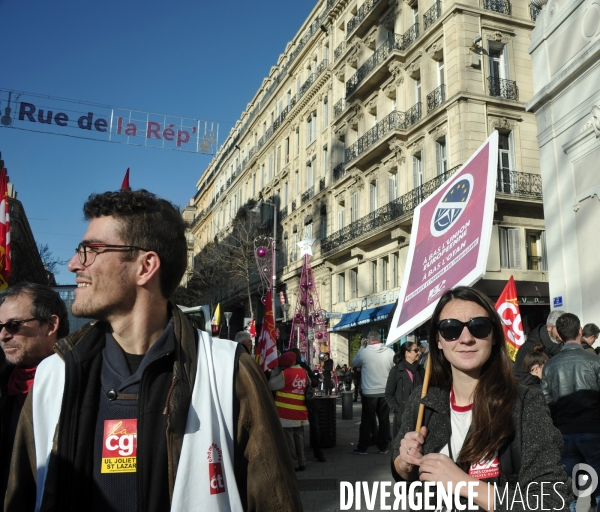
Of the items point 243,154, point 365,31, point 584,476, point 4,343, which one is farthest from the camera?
point 243,154

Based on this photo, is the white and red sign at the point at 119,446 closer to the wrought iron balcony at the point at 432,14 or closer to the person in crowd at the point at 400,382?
the person in crowd at the point at 400,382

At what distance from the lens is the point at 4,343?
300 centimetres

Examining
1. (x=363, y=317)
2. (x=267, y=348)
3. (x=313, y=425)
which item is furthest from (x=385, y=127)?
(x=313, y=425)

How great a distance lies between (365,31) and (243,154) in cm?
2603

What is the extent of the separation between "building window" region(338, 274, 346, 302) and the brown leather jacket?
30.9 m

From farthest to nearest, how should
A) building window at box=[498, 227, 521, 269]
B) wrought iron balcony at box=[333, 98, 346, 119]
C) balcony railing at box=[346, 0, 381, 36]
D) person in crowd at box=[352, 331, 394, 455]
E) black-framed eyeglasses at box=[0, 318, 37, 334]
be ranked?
wrought iron balcony at box=[333, 98, 346, 119], balcony railing at box=[346, 0, 381, 36], building window at box=[498, 227, 521, 269], person in crowd at box=[352, 331, 394, 455], black-framed eyeglasses at box=[0, 318, 37, 334]

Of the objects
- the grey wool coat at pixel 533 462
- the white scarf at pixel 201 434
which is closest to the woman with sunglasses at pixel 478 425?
the grey wool coat at pixel 533 462

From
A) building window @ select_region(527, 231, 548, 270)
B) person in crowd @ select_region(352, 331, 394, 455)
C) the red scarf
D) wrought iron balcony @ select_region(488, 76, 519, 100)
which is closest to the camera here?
the red scarf

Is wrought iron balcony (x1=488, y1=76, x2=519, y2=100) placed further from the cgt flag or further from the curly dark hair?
the curly dark hair

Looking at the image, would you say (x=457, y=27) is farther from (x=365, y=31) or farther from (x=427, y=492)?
(x=427, y=492)

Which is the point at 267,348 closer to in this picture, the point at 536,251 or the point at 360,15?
the point at 536,251

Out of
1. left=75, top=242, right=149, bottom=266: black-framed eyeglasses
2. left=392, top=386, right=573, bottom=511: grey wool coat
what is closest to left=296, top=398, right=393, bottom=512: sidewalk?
left=392, top=386, right=573, bottom=511: grey wool coat

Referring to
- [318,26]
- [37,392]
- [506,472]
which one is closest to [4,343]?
[37,392]

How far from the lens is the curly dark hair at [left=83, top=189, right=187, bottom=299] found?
218 cm
